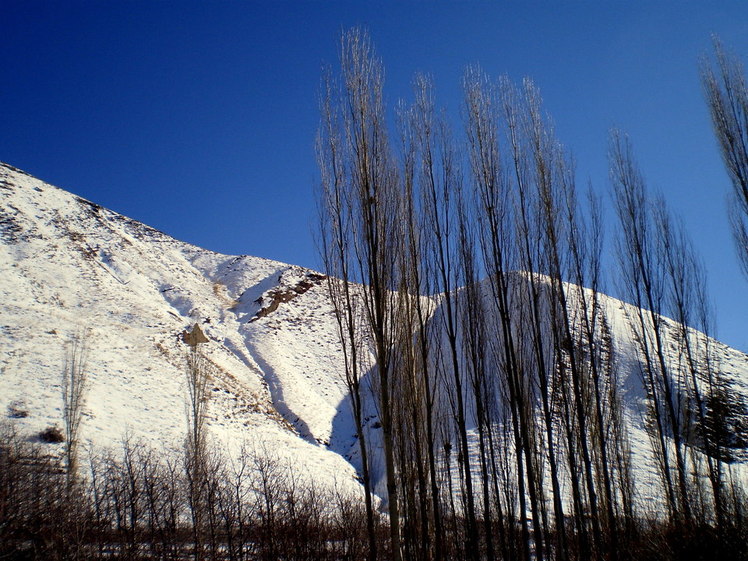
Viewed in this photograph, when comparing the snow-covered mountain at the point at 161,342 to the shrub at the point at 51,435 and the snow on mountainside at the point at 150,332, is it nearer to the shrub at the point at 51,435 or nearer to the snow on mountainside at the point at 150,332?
the snow on mountainside at the point at 150,332

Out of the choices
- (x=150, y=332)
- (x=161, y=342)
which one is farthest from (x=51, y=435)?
(x=150, y=332)

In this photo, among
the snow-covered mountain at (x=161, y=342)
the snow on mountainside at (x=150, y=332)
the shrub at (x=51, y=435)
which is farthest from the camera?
the snow on mountainside at (x=150, y=332)

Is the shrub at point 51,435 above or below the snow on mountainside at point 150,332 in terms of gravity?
below

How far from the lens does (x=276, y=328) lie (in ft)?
129

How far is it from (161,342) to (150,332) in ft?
4.49

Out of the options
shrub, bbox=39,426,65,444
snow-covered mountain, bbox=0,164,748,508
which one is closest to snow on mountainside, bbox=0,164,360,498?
snow-covered mountain, bbox=0,164,748,508

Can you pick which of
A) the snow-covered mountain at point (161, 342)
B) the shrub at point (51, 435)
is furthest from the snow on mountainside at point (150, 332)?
the shrub at point (51, 435)

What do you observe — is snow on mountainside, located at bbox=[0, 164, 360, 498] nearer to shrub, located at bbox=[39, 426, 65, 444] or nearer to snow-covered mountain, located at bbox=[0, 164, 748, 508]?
snow-covered mountain, located at bbox=[0, 164, 748, 508]

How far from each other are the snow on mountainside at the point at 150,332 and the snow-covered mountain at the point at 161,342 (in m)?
0.10

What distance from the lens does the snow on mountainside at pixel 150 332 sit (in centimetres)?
2161

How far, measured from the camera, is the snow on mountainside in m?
21.6

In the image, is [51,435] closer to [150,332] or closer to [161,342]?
[161,342]

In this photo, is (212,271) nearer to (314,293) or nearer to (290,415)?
(314,293)

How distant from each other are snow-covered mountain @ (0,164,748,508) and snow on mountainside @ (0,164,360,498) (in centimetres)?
10
